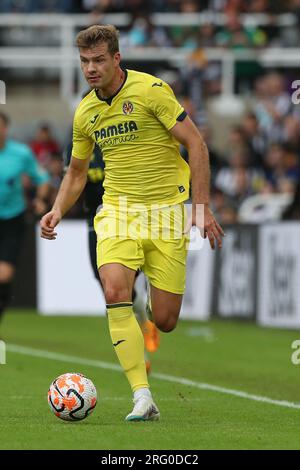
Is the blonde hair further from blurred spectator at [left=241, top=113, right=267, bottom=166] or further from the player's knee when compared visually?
blurred spectator at [left=241, top=113, right=267, bottom=166]

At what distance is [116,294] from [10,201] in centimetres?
651

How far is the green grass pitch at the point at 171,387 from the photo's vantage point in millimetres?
7719

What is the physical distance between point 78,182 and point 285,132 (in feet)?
40.1

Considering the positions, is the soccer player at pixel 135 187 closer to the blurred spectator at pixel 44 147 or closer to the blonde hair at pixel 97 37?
the blonde hair at pixel 97 37

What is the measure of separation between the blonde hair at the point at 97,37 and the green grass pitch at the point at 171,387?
2.40m

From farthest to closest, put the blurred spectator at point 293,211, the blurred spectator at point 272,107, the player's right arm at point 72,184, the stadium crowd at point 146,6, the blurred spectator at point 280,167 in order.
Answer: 1. the stadium crowd at point 146,6
2. the blurred spectator at point 272,107
3. the blurred spectator at point 280,167
4. the blurred spectator at point 293,211
5. the player's right arm at point 72,184

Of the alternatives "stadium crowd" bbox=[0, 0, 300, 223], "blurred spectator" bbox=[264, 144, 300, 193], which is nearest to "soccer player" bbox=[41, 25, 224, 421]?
"stadium crowd" bbox=[0, 0, 300, 223]

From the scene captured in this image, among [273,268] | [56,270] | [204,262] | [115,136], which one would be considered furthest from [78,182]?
[56,270]

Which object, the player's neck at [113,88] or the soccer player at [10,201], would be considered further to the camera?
the soccer player at [10,201]

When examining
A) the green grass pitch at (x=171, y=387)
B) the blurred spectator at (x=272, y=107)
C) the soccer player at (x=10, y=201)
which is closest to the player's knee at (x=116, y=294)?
the green grass pitch at (x=171, y=387)

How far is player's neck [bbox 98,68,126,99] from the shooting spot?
28.8 feet

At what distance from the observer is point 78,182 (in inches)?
365

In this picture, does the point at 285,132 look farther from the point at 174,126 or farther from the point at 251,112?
the point at 174,126

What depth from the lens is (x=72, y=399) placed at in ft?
27.8
